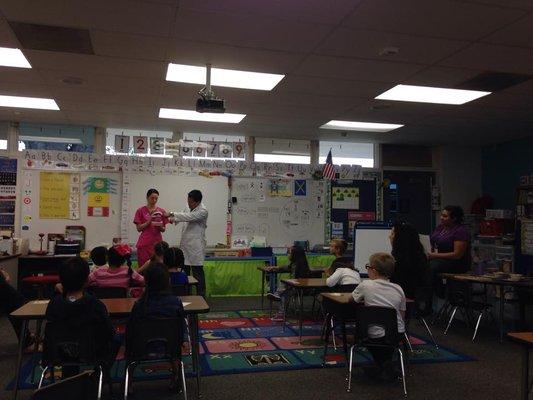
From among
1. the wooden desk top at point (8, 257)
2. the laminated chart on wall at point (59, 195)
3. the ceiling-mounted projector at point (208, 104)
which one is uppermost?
the ceiling-mounted projector at point (208, 104)

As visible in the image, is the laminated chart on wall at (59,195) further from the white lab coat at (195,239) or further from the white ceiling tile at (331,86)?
the white ceiling tile at (331,86)

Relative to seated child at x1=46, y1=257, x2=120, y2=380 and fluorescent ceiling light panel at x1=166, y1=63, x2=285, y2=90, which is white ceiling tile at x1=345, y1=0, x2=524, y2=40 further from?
seated child at x1=46, y1=257, x2=120, y2=380

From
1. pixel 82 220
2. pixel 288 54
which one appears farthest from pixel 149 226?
pixel 288 54

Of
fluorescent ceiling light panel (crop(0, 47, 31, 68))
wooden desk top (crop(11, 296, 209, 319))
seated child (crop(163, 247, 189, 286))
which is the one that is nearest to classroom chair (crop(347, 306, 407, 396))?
wooden desk top (crop(11, 296, 209, 319))

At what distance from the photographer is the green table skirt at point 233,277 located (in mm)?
7766

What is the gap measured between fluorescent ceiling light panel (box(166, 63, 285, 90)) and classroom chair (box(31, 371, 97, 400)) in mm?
3959

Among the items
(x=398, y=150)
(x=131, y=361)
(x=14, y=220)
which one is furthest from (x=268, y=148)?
(x=131, y=361)

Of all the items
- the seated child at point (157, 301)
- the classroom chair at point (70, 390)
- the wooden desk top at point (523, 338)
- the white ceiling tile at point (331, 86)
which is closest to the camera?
the classroom chair at point (70, 390)

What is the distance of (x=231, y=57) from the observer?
4453 millimetres

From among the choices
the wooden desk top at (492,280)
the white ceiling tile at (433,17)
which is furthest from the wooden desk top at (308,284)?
the white ceiling tile at (433,17)

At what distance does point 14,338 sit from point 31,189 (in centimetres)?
303

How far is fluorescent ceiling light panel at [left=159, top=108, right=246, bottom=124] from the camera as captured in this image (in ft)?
22.0

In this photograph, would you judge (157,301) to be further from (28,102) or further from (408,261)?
(28,102)

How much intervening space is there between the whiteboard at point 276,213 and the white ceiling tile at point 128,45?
4.15m
